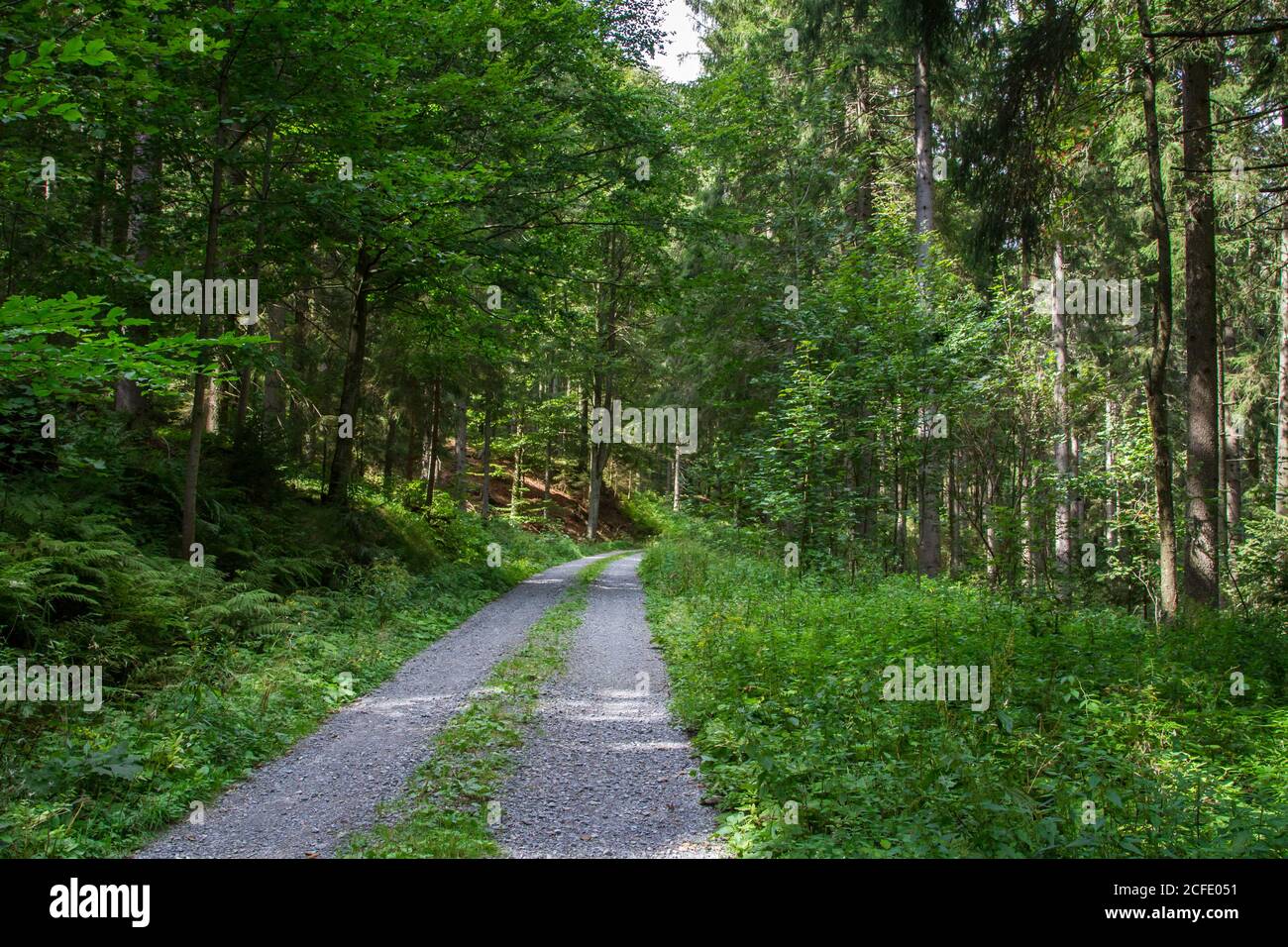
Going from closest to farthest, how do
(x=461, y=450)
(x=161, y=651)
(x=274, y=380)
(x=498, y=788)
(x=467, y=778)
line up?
(x=498, y=788) < (x=467, y=778) < (x=161, y=651) < (x=274, y=380) < (x=461, y=450)

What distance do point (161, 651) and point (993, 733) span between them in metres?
7.92

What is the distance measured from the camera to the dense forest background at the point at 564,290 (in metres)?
6.49

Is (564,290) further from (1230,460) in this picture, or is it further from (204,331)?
(1230,460)

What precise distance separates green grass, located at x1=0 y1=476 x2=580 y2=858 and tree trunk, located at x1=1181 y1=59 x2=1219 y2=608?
11.9 m

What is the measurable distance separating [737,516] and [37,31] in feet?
60.8

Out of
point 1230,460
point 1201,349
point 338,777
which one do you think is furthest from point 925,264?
point 338,777

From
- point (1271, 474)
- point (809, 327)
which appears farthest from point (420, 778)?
point (1271, 474)

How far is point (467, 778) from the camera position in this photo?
4.95m

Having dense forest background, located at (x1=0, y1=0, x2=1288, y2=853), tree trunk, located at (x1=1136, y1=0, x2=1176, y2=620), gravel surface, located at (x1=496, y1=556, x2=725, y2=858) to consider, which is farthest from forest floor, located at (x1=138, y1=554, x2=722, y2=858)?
tree trunk, located at (x1=1136, y1=0, x2=1176, y2=620)

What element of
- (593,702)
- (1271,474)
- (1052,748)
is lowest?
(593,702)

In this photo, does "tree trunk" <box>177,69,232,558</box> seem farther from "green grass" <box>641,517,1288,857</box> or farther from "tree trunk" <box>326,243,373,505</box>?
"green grass" <box>641,517,1288,857</box>

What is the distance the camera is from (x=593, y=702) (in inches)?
282

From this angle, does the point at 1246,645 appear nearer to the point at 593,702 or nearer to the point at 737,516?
the point at 593,702

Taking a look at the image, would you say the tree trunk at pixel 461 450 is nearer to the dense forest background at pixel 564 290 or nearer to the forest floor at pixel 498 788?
the dense forest background at pixel 564 290
